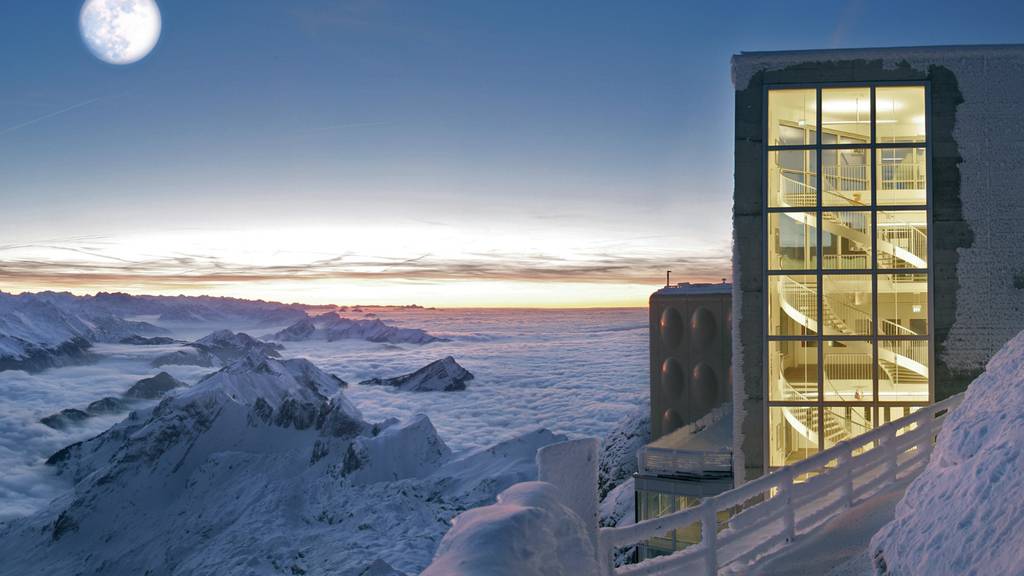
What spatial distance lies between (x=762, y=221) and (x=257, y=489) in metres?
123

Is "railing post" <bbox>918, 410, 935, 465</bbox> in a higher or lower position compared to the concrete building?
lower

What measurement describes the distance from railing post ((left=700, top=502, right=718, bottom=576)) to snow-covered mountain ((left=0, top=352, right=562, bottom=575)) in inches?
3266

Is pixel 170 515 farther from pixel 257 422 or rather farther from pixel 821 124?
pixel 821 124

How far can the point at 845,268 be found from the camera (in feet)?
65.9

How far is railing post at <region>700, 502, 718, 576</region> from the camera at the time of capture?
27.3 feet

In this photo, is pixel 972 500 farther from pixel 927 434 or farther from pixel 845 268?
pixel 845 268

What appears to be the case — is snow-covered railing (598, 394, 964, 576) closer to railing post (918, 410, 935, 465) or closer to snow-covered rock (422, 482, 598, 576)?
railing post (918, 410, 935, 465)

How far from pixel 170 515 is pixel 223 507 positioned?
610 inches

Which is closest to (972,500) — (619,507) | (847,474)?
(847,474)

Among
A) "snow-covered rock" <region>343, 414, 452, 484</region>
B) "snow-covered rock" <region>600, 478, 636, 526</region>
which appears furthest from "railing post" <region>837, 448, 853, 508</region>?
"snow-covered rock" <region>343, 414, 452, 484</region>

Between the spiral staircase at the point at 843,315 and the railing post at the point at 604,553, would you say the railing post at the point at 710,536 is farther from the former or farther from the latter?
the spiral staircase at the point at 843,315

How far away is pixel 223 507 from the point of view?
398 ft

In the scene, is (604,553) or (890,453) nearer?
A: (604,553)

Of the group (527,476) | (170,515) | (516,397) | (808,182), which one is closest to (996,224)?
(808,182)
